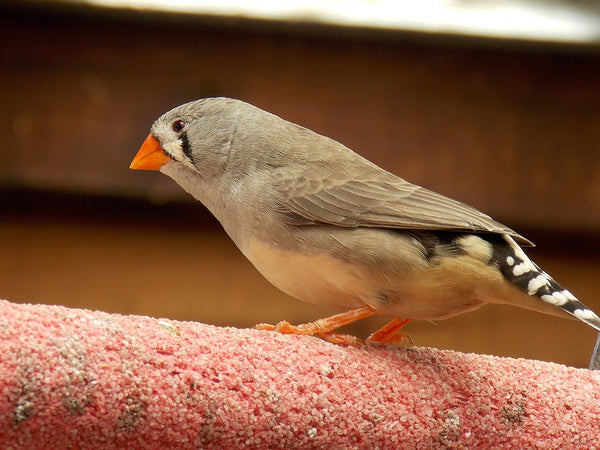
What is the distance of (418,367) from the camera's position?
1599 mm

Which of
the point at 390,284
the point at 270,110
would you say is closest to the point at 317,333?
the point at 390,284

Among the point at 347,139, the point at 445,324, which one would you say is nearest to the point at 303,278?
the point at 347,139

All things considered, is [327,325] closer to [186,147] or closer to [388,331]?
[388,331]

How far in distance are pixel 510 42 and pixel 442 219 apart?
1135mm

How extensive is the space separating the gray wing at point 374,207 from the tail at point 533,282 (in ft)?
0.13

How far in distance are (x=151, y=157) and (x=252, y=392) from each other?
2.85 feet

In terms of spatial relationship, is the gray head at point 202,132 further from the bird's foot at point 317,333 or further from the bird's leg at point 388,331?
the bird's leg at point 388,331

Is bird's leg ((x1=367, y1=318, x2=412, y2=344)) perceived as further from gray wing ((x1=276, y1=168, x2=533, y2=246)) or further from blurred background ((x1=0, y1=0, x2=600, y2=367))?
blurred background ((x1=0, y1=0, x2=600, y2=367))

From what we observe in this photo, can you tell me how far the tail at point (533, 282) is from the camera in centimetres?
162

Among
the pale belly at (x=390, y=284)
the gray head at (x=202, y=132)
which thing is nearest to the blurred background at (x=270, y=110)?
the gray head at (x=202, y=132)

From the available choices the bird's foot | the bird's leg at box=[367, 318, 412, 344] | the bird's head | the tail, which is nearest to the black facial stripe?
the bird's head

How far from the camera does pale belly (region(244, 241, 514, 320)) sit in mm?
1707

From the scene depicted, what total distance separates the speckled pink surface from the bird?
0.14 m

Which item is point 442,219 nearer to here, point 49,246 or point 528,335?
point 528,335
